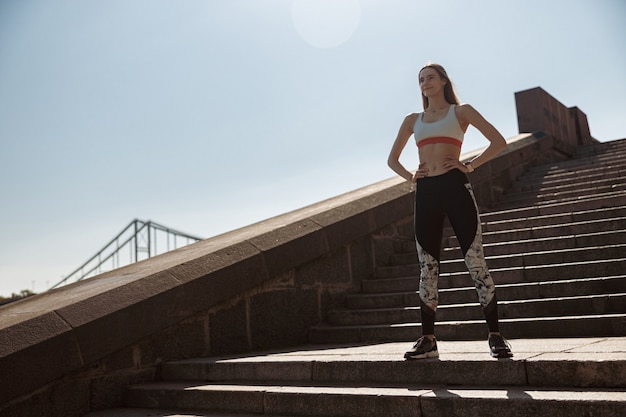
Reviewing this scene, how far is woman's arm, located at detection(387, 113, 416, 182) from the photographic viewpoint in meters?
3.99

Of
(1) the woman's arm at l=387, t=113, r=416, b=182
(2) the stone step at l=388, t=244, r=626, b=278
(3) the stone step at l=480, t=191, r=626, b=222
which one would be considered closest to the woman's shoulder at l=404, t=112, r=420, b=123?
(1) the woman's arm at l=387, t=113, r=416, b=182

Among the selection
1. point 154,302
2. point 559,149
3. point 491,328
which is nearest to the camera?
point 491,328

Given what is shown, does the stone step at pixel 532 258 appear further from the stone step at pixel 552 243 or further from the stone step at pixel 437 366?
the stone step at pixel 437 366

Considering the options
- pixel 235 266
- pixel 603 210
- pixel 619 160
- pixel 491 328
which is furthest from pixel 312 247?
pixel 619 160

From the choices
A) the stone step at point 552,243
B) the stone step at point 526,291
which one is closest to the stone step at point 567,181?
the stone step at point 552,243

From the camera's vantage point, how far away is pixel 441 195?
12.1 feet

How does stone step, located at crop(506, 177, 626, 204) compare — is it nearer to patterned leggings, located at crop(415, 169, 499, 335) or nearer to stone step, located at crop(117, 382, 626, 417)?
patterned leggings, located at crop(415, 169, 499, 335)

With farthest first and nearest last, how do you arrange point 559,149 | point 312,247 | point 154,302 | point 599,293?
point 559,149 < point 312,247 < point 599,293 < point 154,302

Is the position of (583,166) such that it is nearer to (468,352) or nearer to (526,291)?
(526,291)

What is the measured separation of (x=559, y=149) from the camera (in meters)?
12.1

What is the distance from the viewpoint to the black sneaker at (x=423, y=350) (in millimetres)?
3553

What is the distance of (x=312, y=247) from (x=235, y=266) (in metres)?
0.92

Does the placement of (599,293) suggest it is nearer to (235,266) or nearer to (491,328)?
(491,328)

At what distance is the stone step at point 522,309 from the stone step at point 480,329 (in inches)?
4.8
